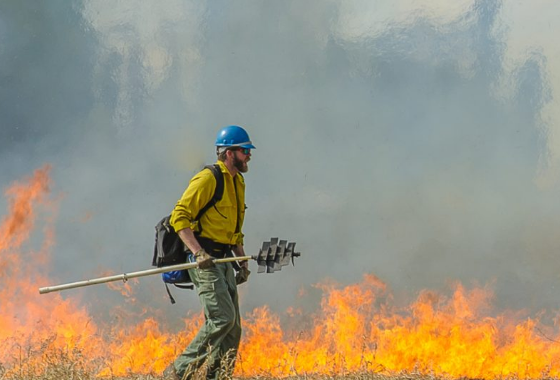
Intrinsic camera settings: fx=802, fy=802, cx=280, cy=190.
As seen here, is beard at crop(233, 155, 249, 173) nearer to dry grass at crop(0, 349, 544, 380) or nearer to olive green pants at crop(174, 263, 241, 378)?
olive green pants at crop(174, 263, 241, 378)

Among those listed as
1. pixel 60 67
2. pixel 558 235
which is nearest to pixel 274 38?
pixel 60 67

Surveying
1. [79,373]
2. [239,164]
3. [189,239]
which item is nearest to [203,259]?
[189,239]

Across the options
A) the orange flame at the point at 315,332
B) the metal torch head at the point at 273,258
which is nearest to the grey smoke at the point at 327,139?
the orange flame at the point at 315,332

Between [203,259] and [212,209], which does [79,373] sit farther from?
[212,209]

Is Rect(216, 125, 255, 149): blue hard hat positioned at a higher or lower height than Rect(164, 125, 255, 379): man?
higher

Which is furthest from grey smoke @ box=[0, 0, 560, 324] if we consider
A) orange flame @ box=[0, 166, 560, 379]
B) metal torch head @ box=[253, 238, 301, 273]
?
metal torch head @ box=[253, 238, 301, 273]

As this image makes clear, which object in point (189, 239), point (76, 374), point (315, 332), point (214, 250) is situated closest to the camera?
point (76, 374)

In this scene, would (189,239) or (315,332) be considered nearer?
(189,239)

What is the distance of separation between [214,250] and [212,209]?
0.34 m

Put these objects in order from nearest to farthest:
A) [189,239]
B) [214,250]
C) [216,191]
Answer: [189,239]
[216,191]
[214,250]

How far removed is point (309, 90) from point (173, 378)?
522cm

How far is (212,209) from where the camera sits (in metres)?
6.28

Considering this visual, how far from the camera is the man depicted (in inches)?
240

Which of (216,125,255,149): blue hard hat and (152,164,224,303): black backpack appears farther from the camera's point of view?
(216,125,255,149): blue hard hat
